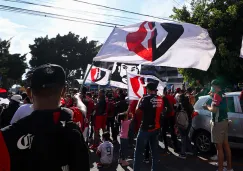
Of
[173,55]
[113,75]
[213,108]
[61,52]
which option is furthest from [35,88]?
[61,52]

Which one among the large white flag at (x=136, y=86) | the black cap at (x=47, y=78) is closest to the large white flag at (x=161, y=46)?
the large white flag at (x=136, y=86)

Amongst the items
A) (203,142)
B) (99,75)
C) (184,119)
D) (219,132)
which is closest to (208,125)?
(203,142)

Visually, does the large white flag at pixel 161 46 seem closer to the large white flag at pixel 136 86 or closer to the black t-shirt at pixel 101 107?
the large white flag at pixel 136 86

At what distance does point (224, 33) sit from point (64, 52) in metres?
41.1

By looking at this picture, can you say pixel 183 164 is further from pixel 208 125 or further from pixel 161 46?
pixel 161 46

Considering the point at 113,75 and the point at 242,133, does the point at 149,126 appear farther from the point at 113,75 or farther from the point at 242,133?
the point at 113,75

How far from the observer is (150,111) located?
4.96 m

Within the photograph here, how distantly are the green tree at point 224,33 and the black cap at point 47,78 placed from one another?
44.8ft

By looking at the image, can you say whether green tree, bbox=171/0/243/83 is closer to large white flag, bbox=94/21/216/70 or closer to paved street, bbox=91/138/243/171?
paved street, bbox=91/138/243/171

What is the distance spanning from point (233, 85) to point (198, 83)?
2062 millimetres

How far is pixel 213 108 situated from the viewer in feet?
17.1

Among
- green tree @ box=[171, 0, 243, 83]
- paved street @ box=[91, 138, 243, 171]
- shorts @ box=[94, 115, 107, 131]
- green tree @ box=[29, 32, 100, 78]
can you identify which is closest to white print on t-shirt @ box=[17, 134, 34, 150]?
paved street @ box=[91, 138, 243, 171]

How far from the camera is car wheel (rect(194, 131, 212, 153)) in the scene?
714 cm

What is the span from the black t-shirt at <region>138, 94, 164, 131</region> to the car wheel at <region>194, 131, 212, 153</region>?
9.02 ft
